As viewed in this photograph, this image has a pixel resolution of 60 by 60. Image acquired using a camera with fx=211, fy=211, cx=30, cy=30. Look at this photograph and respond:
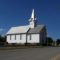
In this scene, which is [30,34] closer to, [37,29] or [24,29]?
[37,29]

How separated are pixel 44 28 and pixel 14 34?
14.1m

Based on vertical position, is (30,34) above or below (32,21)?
below

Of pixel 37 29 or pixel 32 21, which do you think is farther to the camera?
pixel 32 21

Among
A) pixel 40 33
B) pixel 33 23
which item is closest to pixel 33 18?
pixel 33 23

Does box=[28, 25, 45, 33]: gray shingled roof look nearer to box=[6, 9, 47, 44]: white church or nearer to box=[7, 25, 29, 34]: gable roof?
box=[6, 9, 47, 44]: white church

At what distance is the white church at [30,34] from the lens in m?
85.6

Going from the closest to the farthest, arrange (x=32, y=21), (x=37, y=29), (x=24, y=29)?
1. (x=37, y=29)
2. (x=32, y=21)
3. (x=24, y=29)

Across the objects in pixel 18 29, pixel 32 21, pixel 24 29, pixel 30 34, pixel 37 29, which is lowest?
pixel 30 34

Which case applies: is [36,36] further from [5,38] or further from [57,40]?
[5,38]

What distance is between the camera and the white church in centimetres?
8562

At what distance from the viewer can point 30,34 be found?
288 ft

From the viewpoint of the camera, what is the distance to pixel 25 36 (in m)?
89.1

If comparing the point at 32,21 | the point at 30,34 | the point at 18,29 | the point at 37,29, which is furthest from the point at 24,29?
the point at 37,29

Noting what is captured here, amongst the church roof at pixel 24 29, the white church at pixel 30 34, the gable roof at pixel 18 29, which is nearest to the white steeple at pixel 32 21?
the white church at pixel 30 34
